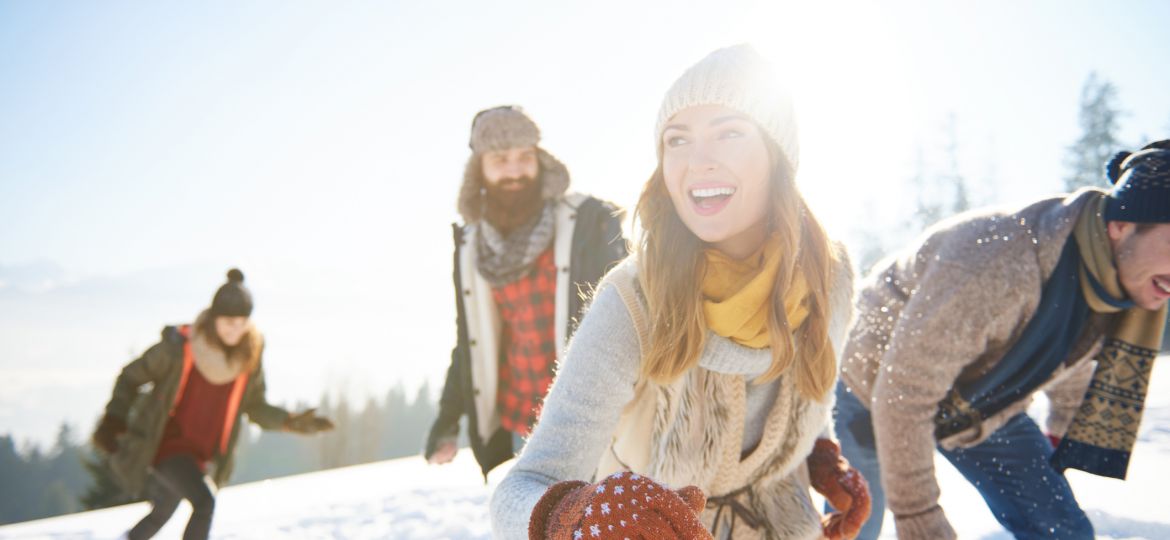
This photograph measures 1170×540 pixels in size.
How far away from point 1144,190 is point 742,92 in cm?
131

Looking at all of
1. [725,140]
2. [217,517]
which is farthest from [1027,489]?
[217,517]

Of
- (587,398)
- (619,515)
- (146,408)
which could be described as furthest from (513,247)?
(146,408)

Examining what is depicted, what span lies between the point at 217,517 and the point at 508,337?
4.38m

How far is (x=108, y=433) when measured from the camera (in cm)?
378

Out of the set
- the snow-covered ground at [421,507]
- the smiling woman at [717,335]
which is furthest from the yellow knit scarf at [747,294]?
the snow-covered ground at [421,507]

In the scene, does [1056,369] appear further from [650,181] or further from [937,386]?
[650,181]

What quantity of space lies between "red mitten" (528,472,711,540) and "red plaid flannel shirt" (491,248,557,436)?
6.87 ft

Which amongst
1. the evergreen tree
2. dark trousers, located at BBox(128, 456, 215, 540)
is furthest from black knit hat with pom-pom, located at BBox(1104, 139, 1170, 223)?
the evergreen tree

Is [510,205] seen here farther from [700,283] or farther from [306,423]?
[306,423]

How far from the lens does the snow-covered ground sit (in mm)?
3316

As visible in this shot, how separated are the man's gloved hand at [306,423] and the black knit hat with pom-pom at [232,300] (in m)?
0.84

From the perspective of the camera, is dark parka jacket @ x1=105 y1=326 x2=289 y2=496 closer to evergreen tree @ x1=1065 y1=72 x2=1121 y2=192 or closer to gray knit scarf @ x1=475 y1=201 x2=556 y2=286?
gray knit scarf @ x1=475 y1=201 x2=556 y2=286

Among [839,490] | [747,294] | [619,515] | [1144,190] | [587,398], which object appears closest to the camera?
[619,515]

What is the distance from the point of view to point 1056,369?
2047 mm
